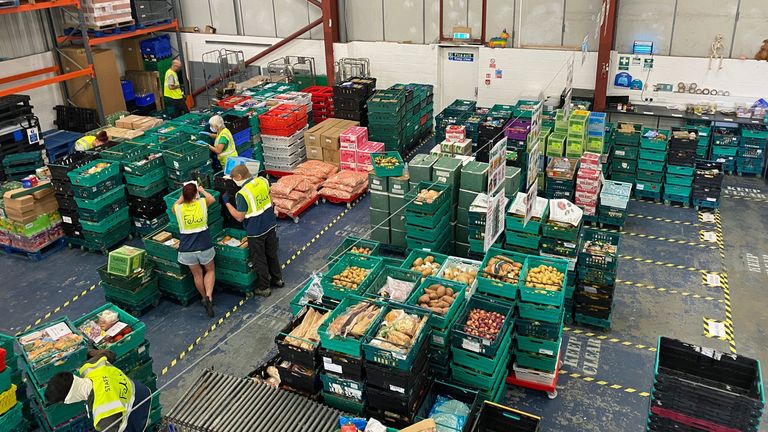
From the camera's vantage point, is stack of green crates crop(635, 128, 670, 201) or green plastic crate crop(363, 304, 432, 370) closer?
green plastic crate crop(363, 304, 432, 370)

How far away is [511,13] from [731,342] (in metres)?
10.5

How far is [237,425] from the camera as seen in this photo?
624 cm

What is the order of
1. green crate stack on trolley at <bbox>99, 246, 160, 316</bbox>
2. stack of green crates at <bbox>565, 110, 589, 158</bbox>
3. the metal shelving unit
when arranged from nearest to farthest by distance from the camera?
green crate stack on trolley at <bbox>99, 246, 160, 316</bbox> < stack of green crates at <bbox>565, 110, 589, 158</bbox> < the metal shelving unit

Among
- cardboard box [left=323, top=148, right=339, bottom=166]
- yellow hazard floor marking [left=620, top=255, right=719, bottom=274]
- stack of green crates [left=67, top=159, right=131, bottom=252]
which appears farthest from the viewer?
cardboard box [left=323, top=148, right=339, bottom=166]

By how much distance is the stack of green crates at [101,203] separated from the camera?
442 inches

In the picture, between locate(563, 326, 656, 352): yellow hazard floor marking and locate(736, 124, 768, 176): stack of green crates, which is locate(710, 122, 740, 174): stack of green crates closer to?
locate(736, 124, 768, 176): stack of green crates

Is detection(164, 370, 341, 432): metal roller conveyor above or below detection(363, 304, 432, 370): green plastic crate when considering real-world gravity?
below

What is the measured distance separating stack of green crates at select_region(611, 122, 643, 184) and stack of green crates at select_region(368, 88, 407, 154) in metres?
5.15

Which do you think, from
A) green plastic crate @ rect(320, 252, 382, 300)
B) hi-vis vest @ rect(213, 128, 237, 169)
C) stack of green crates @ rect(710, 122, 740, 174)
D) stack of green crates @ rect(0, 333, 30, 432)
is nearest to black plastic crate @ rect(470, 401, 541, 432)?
green plastic crate @ rect(320, 252, 382, 300)

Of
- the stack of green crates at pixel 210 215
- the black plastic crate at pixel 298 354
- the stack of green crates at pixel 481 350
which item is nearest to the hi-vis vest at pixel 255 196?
the stack of green crates at pixel 210 215

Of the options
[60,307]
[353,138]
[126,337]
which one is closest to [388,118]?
[353,138]

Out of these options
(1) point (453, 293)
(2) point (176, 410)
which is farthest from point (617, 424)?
(2) point (176, 410)

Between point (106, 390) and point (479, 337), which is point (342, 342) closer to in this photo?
point (479, 337)

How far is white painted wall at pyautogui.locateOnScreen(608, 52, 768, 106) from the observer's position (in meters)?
14.3
